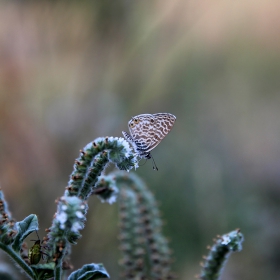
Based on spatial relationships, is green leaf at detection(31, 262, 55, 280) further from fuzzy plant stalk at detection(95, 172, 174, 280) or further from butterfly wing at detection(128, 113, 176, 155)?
butterfly wing at detection(128, 113, 176, 155)

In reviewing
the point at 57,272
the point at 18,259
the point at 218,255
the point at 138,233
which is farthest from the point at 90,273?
the point at 138,233

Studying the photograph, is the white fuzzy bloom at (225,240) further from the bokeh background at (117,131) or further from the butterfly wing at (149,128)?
the bokeh background at (117,131)

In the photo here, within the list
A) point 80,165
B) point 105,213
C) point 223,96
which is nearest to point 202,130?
point 223,96

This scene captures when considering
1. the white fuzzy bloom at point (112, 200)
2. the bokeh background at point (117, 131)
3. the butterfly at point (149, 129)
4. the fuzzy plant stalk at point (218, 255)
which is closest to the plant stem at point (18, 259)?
the white fuzzy bloom at point (112, 200)

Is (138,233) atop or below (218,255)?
atop

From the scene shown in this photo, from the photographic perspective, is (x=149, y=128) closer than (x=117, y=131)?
Yes

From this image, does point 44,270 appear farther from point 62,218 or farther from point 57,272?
point 62,218
